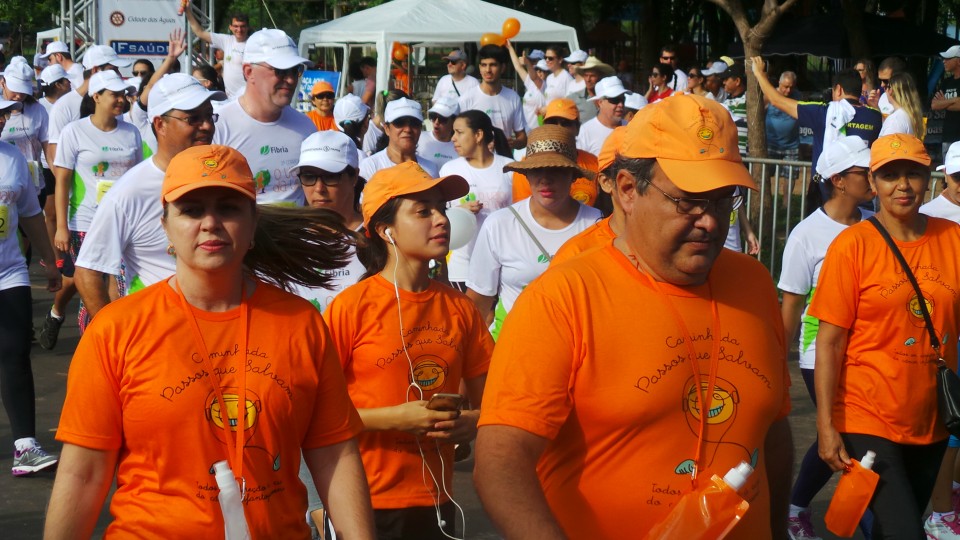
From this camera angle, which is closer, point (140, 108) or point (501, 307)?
point (501, 307)

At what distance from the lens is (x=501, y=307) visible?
695 centimetres

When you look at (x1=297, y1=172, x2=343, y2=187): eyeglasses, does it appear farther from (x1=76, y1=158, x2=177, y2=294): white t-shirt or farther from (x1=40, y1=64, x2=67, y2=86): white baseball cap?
Answer: (x1=40, y1=64, x2=67, y2=86): white baseball cap

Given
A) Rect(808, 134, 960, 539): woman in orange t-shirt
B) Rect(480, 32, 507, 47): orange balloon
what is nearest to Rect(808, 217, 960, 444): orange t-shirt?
Rect(808, 134, 960, 539): woman in orange t-shirt

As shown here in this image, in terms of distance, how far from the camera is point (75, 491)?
3.21 m

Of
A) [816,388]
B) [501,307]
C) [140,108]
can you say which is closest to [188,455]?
[816,388]

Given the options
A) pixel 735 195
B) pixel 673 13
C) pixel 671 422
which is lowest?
pixel 671 422

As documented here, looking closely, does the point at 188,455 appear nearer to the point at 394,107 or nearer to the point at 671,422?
the point at 671,422

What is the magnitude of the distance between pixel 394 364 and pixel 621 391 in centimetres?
173

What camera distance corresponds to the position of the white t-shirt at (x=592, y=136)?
11.4 m

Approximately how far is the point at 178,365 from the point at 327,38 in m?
19.2

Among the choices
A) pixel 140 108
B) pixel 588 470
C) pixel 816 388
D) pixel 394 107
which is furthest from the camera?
pixel 140 108

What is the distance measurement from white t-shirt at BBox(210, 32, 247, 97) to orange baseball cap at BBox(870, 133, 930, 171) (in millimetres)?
10246

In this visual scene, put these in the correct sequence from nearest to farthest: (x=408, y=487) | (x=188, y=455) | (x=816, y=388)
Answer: (x=188, y=455) < (x=408, y=487) < (x=816, y=388)

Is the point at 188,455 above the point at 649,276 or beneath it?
beneath
